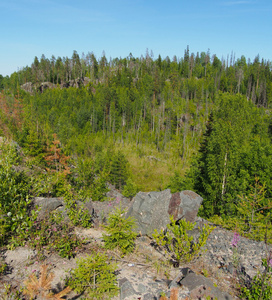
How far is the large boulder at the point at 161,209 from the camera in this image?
9539 millimetres

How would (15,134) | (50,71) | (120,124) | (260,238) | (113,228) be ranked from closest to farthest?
1. (113,228)
2. (260,238)
3. (15,134)
4. (120,124)
5. (50,71)

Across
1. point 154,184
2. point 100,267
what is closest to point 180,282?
point 100,267

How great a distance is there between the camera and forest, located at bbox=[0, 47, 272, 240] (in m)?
23.1

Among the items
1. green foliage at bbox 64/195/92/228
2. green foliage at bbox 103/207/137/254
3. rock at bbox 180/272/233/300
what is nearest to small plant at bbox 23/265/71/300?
green foliage at bbox 103/207/137/254

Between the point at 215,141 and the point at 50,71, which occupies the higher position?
the point at 50,71

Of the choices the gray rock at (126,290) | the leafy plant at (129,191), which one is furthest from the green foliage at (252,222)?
the leafy plant at (129,191)

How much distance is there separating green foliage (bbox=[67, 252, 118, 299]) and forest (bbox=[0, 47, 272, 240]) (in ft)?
13.1

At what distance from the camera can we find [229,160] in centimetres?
2252

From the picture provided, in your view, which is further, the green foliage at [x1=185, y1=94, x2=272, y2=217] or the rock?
the green foliage at [x1=185, y1=94, x2=272, y2=217]

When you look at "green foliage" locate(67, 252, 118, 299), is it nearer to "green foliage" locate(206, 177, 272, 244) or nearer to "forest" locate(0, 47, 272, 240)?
"forest" locate(0, 47, 272, 240)

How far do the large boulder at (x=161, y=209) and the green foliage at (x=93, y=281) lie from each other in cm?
423

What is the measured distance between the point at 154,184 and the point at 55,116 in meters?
41.9

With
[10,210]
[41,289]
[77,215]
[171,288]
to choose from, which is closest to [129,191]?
[77,215]

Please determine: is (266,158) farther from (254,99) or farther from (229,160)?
(254,99)
